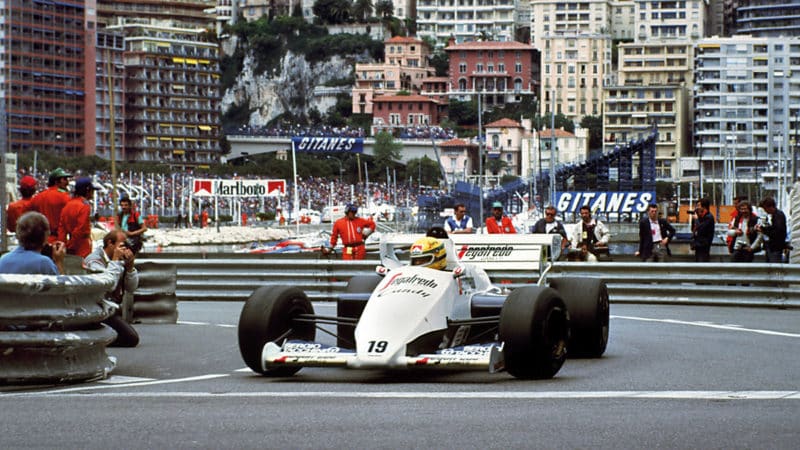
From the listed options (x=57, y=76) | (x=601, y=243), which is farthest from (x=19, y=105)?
(x=601, y=243)

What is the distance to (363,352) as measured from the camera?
39.7 ft

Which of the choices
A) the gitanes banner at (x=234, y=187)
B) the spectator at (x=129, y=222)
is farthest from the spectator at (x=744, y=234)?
the gitanes banner at (x=234, y=187)

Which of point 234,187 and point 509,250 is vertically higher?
point 509,250

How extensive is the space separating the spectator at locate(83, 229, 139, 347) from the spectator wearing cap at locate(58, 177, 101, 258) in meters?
0.20

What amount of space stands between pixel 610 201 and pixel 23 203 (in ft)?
359

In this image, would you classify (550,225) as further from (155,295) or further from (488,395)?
(488,395)

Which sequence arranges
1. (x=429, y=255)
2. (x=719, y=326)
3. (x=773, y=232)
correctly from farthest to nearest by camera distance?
(x=773, y=232) < (x=719, y=326) < (x=429, y=255)

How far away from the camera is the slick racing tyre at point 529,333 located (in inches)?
483

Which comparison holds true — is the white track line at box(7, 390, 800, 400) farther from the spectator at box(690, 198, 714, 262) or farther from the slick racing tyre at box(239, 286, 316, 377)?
the spectator at box(690, 198, 714, 262)

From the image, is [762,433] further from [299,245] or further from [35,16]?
[35,16]

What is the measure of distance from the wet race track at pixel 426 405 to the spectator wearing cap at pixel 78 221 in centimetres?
134

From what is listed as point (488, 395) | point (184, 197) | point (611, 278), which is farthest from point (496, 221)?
point (184, 197)

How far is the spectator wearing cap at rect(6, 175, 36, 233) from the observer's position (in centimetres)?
1691

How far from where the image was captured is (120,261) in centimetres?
1612
